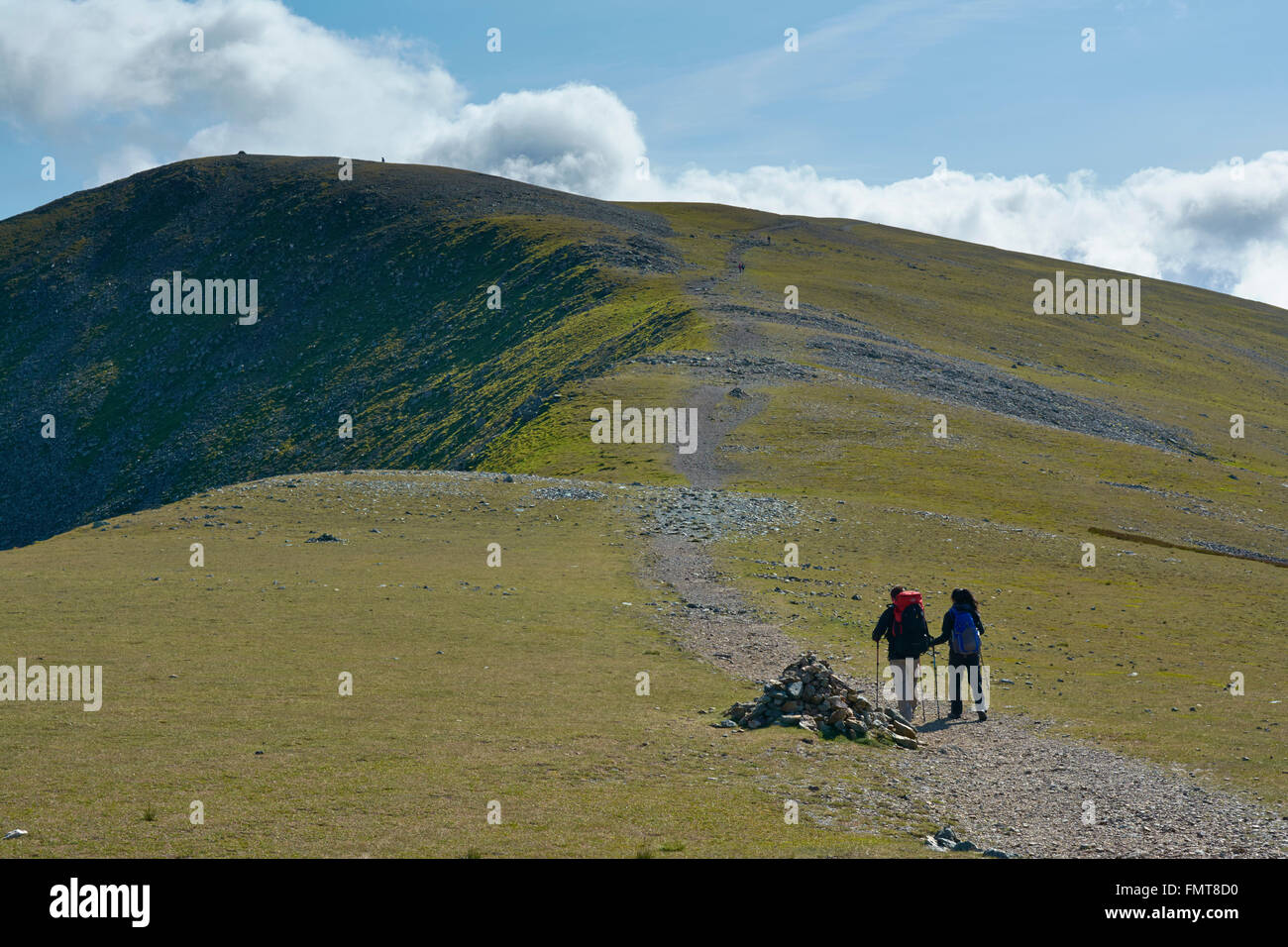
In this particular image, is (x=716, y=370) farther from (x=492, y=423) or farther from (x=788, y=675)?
(x=788, y=675)

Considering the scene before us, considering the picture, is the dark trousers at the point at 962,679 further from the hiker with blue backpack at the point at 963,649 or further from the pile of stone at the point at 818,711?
the pile of stone at the point at 818,711

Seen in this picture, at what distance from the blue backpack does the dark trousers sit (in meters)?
0.23

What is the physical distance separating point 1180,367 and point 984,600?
134 m

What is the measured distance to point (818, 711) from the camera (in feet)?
78.2

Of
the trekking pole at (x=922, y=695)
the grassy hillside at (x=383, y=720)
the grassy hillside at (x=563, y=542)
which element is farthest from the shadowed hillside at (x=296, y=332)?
the trekking pole at (x=922, y=695)

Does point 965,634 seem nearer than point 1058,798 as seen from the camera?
No

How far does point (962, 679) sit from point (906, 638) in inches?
95.9

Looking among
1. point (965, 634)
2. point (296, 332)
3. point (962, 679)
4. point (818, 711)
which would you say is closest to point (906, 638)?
point (965, 634)

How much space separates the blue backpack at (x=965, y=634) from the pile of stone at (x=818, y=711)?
3.09 m

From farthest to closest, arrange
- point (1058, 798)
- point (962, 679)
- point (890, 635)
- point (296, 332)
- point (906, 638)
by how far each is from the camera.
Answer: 1. point (296, 332)
2. point (962, 679)
3. point (890, 635)
4. point (906, 638)
5. point (1058, 798)

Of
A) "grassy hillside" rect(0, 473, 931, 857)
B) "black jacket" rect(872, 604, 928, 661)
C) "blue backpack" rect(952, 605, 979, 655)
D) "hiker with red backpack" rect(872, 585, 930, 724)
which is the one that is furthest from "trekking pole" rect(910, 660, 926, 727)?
"grassy hillside" rect(0, 473, 931, 857)

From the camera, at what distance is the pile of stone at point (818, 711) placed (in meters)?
23.1

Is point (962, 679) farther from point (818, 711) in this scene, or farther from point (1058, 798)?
point (1058, 798)

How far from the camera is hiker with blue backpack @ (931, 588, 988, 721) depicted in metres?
26.6
